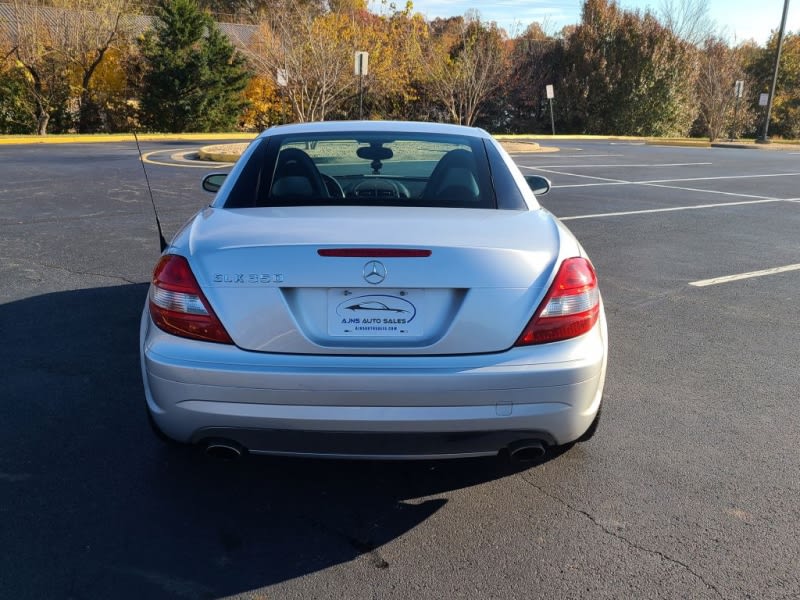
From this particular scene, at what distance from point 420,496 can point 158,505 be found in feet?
3.64

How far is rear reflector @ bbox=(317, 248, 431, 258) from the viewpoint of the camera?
268 cm

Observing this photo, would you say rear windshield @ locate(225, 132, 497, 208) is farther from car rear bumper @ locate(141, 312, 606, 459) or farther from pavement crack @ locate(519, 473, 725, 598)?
pavement crack @ locate(519, 473, 725, 598)

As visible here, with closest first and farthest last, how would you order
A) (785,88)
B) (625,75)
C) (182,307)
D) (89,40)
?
(182,307) → (89,40) → (625,75) → (785,88)

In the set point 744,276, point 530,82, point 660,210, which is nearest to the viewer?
point 744,276

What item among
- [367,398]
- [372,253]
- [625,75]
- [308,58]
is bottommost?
[367,398]

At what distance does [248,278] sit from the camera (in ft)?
8.81

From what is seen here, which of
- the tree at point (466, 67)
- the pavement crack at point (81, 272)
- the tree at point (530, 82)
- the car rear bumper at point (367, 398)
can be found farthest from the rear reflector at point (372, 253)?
the tree at point (530, 82)

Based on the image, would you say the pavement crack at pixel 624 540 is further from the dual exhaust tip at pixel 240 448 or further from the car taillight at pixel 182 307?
the car taillight at pixel 182 307

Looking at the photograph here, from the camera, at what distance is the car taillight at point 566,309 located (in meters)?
2.76

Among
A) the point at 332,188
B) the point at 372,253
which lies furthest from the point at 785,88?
the point at 372,253

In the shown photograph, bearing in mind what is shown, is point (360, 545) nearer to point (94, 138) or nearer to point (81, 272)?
point (81, 272)

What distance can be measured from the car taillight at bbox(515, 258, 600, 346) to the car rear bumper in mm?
53

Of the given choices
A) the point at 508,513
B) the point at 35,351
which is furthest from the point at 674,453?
the point at 35,351

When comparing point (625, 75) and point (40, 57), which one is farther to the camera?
point (625, 75)
